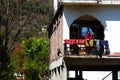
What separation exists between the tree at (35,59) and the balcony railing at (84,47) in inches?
2109

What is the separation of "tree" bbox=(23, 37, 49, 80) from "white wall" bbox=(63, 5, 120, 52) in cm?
5299

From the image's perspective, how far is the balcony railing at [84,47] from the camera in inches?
1305

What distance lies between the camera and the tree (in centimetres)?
8825

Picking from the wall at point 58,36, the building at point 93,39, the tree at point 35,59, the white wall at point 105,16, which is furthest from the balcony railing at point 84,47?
the tree at point 35,59

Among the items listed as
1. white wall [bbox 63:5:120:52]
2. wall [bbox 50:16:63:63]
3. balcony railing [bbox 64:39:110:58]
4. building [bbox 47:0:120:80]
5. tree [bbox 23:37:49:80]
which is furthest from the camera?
tree [bbox 23:37:49:80]

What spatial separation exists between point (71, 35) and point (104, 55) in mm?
3895

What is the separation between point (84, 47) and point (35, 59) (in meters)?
56.4

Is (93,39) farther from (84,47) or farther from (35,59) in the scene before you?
(35,59)

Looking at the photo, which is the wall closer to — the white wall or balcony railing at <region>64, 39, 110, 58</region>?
the white wall

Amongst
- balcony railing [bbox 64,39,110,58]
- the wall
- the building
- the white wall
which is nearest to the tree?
the wall

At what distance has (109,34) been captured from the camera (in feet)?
114

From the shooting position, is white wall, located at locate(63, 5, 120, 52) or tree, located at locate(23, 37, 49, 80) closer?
white wall, located at locate(63, 5, 120, 52)

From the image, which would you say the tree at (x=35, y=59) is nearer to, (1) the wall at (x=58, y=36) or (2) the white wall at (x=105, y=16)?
(1) the wall at (x=58, y=36)

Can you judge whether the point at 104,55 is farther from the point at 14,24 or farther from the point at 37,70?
the point at 37,70
